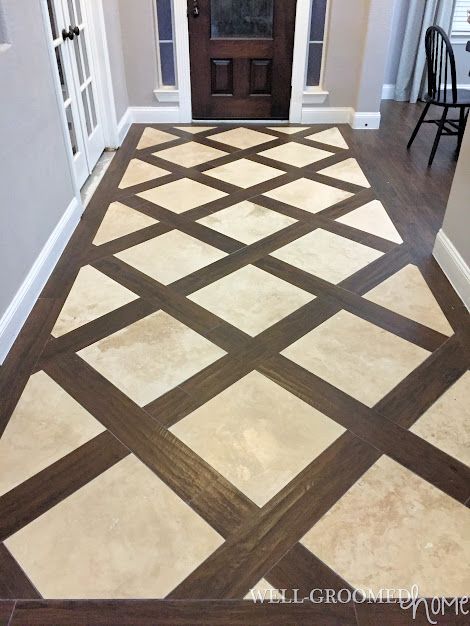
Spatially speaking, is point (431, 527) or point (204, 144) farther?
point (204, 144)

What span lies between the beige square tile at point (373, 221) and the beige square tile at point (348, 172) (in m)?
0.36

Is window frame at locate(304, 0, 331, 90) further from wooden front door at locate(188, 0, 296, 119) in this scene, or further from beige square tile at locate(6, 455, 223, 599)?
beige square tile at locate(6, 455, 223, 599)

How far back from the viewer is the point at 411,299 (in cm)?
227

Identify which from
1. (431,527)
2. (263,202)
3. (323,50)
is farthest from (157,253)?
(323,50)

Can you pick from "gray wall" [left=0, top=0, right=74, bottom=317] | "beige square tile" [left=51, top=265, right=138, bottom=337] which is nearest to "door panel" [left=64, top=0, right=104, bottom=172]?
"gray wall" [left=0, top=0, right=74, bottom=317]

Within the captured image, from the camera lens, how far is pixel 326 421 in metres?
1.68

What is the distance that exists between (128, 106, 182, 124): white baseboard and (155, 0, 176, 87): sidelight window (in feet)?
0.66

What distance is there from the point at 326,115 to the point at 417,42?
1401 millimetres

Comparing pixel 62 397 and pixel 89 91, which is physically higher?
pixel 89 91

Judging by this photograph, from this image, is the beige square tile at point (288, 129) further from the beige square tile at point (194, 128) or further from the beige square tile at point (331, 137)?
the beige square tile at point (194, 128)

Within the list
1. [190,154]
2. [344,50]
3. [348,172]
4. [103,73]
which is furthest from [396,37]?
[103,73]

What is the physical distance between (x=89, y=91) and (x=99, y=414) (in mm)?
2662

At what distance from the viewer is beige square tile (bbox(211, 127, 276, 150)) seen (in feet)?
13.2

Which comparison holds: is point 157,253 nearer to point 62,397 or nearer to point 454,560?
point 62,397
